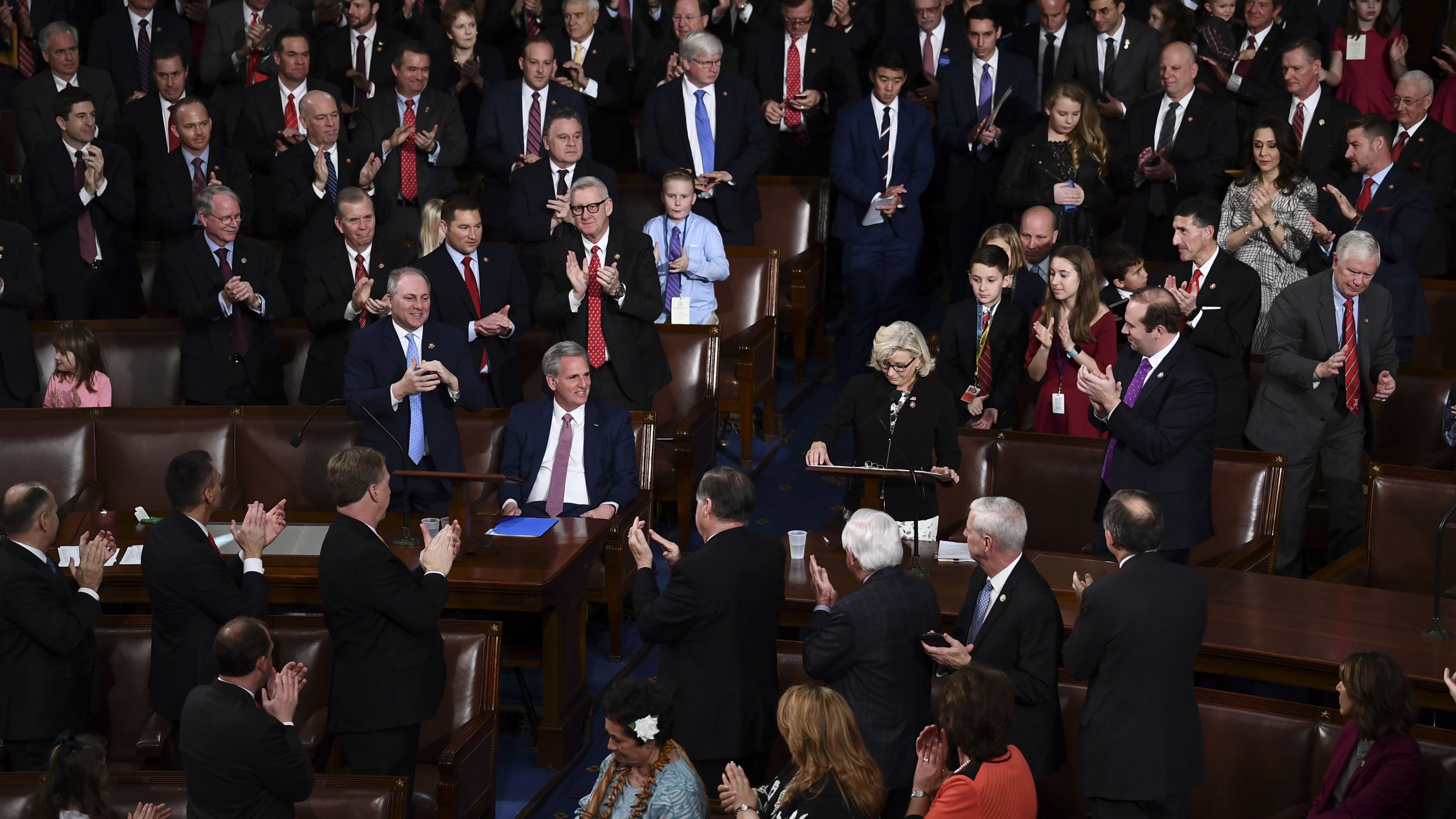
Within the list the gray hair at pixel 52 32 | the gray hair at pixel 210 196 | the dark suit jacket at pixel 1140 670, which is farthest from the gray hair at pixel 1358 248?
the gray hair at pixel 52 32

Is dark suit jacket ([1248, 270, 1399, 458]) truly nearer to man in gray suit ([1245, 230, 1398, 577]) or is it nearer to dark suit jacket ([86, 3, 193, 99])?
man in gray suit ([1245, 230, 1398, 577])

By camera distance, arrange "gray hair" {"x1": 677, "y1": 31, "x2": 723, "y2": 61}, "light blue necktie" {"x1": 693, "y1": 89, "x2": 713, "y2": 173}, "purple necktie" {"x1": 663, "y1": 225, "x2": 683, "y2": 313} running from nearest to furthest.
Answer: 1. "purple necktie" {"x1": 663, "y1": 225, "x2": 683, "y2": 313}
2. "gray hair" {"x1": 677, "y1": 31, "x2": 723, "y2": 61}
3. "light blue necktie" {"x1": 693, "y1": 89, "x2": 713, "y2": 173}

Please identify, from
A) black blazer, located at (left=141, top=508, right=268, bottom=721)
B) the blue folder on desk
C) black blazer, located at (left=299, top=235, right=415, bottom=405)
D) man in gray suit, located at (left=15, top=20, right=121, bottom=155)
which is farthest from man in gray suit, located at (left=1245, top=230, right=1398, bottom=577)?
man in gray suit, located at (left=15, top=20, right=121, bottom=155)

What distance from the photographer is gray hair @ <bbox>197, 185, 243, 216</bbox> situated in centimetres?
694

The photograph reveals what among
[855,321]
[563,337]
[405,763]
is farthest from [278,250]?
[405,763]

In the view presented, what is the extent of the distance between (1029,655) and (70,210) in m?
5.81

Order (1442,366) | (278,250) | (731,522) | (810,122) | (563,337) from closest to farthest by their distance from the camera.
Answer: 1. (731,522)
2. (563,337)
3. (1442,366)
4. (278,250)
5. (810,122)

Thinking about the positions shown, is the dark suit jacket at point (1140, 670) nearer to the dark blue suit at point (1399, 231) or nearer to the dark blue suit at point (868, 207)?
the dark blue suit at point (1399, 231)

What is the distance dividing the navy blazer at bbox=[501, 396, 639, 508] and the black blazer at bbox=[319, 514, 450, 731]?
5.14 ft

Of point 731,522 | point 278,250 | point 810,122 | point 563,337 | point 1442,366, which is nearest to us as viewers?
point 731,522

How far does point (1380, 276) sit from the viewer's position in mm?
7008

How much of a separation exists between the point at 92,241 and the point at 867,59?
481 cm

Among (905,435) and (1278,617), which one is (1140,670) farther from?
(905,435)

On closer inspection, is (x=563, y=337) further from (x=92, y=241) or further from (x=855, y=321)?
(x=92, y=241)
